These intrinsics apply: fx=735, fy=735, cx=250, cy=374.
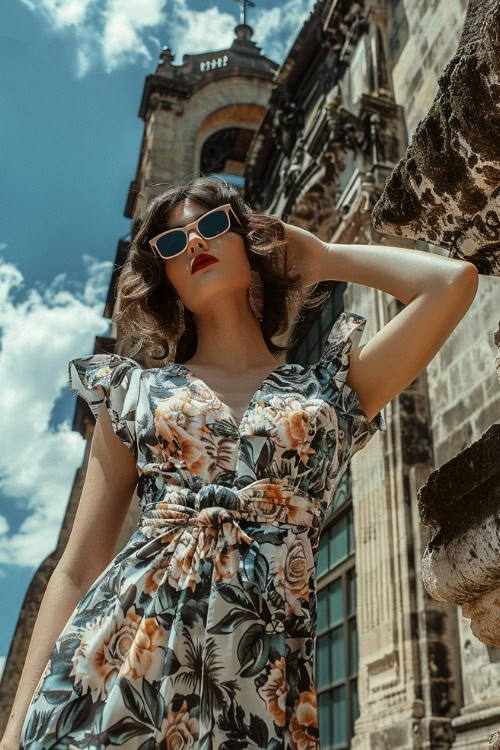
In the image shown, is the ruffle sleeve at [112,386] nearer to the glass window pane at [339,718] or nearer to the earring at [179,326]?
the earring at [179,326]

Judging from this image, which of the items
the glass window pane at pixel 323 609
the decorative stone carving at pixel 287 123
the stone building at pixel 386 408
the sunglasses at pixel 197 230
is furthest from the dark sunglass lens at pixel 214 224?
the decorative stone carving at pixel 287 123

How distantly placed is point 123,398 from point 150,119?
19.5 m

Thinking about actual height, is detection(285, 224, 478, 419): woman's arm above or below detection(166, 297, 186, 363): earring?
below

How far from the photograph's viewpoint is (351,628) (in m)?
7.21

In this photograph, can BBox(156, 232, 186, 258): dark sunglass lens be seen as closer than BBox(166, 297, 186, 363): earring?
Yes

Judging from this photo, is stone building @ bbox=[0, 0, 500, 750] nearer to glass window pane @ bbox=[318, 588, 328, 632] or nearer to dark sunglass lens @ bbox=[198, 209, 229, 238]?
glass window pane @ bbox=[318, 588, 328, 632]

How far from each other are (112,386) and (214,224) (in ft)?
1.56

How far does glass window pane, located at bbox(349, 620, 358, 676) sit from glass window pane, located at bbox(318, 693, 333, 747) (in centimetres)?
70

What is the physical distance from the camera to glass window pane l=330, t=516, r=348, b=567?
309 inches

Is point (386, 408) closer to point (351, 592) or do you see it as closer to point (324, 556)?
point (351, 592)

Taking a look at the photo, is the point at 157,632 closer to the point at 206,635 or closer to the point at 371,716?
the point at 206,635

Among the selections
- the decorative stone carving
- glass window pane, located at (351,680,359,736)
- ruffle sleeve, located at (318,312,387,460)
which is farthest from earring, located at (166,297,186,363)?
the decorative stone carving

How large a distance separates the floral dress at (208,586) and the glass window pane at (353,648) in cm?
600

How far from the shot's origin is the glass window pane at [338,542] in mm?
7836
